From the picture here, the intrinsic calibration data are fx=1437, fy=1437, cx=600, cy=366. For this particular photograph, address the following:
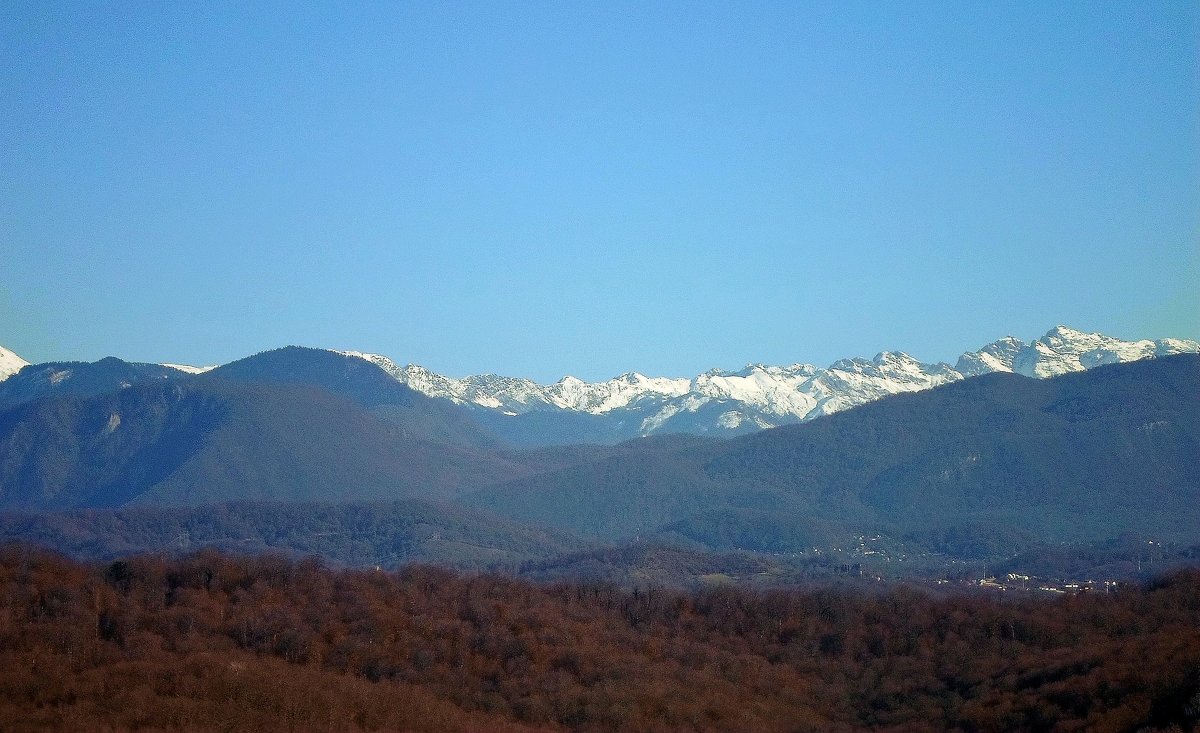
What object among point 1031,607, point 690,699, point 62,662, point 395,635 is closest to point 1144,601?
point 1031,607

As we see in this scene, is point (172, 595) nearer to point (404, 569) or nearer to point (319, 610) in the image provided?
point (319, 610)

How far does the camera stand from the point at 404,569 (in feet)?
538

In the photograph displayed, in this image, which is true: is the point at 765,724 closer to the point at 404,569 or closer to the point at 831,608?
the point at 831,608

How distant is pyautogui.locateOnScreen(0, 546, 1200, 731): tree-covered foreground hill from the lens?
298 feet

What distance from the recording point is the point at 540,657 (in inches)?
4429

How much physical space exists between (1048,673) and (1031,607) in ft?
129

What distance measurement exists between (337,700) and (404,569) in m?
69.6

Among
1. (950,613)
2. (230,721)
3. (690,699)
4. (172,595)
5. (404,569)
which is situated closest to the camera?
(230,721)

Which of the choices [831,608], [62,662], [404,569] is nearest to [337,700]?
[62,662]

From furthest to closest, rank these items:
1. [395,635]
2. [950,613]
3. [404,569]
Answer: [404,569]
[950,613]
[395,635]

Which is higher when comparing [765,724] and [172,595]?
[172,595]

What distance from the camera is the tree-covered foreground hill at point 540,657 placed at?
90.7 meters

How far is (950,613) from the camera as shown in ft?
432

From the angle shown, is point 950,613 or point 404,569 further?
point 404,569
